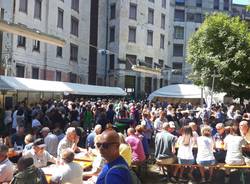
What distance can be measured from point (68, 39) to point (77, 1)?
4115 millimetres

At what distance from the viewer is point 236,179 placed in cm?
1157

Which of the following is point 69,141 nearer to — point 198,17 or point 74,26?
point 74,26

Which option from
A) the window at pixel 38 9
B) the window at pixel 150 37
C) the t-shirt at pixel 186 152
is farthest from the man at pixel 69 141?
the window at pixel 150 37

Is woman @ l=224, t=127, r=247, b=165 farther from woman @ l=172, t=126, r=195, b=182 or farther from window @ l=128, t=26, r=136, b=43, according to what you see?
window @ l=128, t=26, r=136, b=43

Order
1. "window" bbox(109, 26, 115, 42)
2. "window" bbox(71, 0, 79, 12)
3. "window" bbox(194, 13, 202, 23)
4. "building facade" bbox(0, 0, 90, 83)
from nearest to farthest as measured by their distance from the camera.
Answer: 1. "building facade" bbox(0, 0, 90, 83)
2. "window" bbox(71, 0, 79, 12)
3. "window" bbox(109, 26, 115, 42)
4. "window" bbox(194, 13, 202, 23)

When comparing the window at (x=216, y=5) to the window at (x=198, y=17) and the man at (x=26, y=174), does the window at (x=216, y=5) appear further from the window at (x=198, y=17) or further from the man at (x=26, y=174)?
the man at (x=26, y=174)

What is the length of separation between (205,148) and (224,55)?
47.8 ft

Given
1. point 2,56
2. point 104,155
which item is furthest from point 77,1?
point 104,155

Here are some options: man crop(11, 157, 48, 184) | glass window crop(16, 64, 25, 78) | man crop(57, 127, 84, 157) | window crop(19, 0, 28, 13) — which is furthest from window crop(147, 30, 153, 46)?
man crop(11, 157, 48, 184)

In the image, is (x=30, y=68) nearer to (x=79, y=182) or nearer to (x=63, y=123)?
(x=63, y=123)

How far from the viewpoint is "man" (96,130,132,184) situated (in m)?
3.66

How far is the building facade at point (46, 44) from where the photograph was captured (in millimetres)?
27562

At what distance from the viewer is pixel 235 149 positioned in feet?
35.1

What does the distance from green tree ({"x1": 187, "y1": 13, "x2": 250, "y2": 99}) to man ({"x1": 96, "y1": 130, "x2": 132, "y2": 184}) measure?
805 inches
